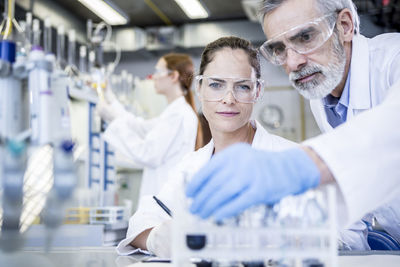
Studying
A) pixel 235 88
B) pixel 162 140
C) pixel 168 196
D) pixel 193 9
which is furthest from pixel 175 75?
pixel 193 9

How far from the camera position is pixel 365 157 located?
0.75 m

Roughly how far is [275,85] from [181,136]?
377 centimetres

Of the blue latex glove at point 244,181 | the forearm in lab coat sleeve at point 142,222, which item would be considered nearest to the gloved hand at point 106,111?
the forearm in lab coat sleeve at point 142,222

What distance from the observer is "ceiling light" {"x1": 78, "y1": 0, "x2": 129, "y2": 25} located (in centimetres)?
453

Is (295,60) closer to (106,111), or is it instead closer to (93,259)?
(93,259)

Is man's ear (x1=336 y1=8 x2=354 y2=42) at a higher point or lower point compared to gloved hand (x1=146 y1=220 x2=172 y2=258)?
higher

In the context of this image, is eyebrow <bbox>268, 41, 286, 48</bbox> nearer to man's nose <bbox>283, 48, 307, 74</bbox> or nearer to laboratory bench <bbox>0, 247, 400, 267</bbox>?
man's nose <bbox>283, 48, 307, 74</bbox>

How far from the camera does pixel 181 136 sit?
112 inches

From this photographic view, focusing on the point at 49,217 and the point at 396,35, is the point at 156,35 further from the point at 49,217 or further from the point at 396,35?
the point at 49,217

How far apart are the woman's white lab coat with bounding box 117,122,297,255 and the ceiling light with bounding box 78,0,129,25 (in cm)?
306

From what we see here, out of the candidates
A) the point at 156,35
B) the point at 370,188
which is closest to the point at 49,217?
the point at 370,188

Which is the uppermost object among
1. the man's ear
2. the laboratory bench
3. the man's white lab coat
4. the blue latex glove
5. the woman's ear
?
the woman's ear

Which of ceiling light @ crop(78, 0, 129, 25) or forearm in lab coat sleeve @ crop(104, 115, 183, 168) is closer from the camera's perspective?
forearm in lab coat sleeve @ crop(104, 115, 183, 168)

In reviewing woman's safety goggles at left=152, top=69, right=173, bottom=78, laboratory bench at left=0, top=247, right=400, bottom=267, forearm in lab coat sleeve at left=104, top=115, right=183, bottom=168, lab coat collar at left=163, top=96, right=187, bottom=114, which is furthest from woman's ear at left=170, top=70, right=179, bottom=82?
laboratory bench at left=0, top=247, right=400, bottom=267
